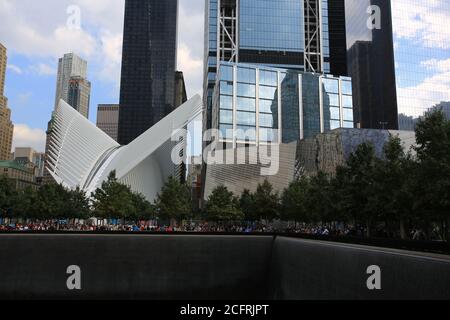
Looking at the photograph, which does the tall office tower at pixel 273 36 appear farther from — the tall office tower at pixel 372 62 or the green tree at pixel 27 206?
the green tree at pixel 27 206

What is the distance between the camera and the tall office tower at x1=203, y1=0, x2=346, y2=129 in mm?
128875

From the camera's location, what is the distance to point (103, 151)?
93.6 meters

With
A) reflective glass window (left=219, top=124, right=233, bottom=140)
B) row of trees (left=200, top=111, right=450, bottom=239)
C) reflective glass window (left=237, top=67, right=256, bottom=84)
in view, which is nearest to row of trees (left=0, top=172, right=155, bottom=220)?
row of trees (left=200, top=111, right=450, bottom=239)

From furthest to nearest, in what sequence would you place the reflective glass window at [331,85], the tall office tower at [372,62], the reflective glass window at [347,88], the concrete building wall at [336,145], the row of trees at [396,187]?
the reflective glass window at [347,88], the reflective glass window at [331,85], the tall office tower at [372,62], the concrete building wall at [336,145], the row of trees at [396,187]

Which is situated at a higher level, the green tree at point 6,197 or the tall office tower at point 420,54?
the tall office tower at point 420,54

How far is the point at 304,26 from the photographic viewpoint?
138m

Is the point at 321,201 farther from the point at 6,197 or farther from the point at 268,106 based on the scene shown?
the point at 268,106

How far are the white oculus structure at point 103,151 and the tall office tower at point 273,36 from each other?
43969mm

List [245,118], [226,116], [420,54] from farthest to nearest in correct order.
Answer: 1. [420,54]
2. [245,118]
3. [226,116]

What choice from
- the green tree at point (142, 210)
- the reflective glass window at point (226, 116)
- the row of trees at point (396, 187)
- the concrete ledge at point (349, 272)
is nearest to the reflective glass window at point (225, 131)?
the reflective glass window at point (226, 116)

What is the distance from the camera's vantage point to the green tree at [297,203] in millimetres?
55844

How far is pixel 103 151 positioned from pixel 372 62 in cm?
8244

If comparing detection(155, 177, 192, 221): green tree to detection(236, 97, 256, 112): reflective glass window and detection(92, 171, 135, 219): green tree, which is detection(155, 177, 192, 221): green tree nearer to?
detection(92, 171, 135, 219): green tree

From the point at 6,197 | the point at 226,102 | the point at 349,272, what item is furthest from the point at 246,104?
the point at 349,272
